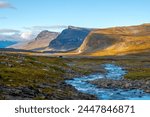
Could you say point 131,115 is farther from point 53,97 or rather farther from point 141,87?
point 141,87

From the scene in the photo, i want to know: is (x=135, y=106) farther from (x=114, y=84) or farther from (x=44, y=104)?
(x=114, y=84)

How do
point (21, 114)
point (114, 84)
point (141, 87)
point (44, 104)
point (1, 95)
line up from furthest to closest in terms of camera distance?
point (114, 84) → point (141, 87) → point (1, 95) → point (44, 104) → point (21, 114)

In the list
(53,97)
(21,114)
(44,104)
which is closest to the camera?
(21,114)

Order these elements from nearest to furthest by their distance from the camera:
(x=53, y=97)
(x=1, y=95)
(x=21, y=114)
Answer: (x=21, y=114), (x=1, y=95), (x=53, y=97)

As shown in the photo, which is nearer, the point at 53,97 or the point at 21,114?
the point at 21,114

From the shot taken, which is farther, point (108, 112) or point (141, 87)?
point (141, 87)

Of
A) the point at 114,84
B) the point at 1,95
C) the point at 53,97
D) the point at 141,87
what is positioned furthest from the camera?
the point at 114,84

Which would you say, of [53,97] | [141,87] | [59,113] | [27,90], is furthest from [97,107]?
[141,87]


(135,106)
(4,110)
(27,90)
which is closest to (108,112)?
(135,106)

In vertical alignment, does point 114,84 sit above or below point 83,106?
below
